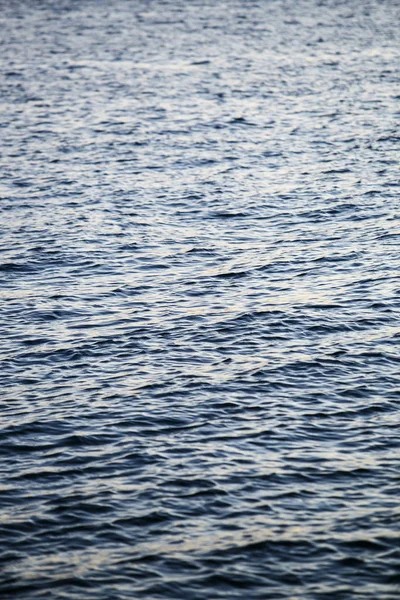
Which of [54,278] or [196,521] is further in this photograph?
[54,278]

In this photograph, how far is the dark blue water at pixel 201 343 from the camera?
2300 centimetres

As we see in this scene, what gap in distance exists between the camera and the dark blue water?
75.5ft

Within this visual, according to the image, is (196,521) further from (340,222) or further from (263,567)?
(340,222)

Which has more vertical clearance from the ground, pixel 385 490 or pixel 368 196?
pixel 368 196

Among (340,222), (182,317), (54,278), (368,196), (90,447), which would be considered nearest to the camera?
(90,447)

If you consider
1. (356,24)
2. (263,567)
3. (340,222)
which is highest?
(356,24)

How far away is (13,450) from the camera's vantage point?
27812 millimetres

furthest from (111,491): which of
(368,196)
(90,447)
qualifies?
(368,196)

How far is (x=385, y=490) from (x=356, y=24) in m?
90.0

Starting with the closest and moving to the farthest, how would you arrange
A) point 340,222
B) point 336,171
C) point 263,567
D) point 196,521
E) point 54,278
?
point 263,567, point 196,521, point 54,278, point 340,222, point 336,171

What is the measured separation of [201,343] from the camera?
34.6m

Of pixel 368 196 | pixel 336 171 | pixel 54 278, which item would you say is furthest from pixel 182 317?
pixel 336 171

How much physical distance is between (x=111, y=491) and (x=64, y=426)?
4.20 meters

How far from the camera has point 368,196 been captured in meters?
51.5
